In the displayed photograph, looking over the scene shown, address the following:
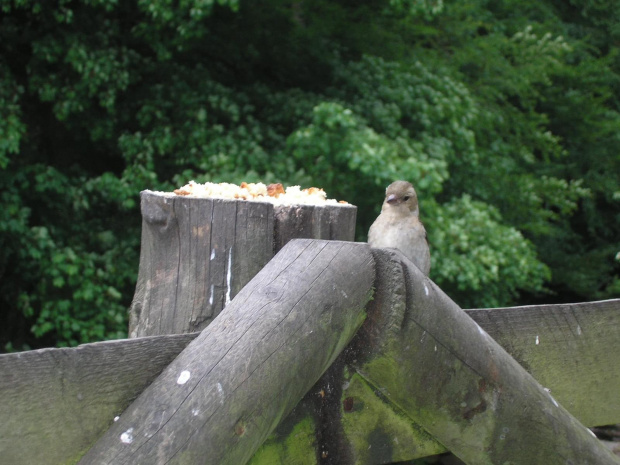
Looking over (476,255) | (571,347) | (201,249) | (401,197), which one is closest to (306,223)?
(201,249)

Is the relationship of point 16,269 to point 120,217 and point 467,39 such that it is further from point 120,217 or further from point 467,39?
point 467,39

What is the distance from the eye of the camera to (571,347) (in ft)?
5.67

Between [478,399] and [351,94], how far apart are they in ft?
18.3

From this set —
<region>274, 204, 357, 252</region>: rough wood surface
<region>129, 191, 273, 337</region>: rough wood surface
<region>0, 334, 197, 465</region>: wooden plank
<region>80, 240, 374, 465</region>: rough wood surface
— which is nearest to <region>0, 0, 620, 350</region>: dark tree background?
<region>274, 204, 357, 252</region>: rough wood surface

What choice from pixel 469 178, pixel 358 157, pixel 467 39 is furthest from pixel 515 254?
pixel 467 39

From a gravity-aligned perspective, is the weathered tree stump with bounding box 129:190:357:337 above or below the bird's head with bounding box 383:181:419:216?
above

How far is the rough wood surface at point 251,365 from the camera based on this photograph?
3.30ft

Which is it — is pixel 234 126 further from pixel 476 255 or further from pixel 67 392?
pixel 67 392

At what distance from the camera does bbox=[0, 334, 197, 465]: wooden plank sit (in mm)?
989

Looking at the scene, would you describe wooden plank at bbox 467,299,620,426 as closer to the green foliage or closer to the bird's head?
the bird's head

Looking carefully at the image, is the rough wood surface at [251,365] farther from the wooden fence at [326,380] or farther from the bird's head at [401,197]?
the bird's head at [401,197]

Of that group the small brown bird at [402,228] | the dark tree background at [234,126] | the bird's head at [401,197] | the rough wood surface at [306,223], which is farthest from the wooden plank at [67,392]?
the dark tree background at [234,126]

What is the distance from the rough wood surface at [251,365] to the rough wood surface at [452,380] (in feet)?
0.17

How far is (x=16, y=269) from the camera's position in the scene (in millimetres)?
6051
